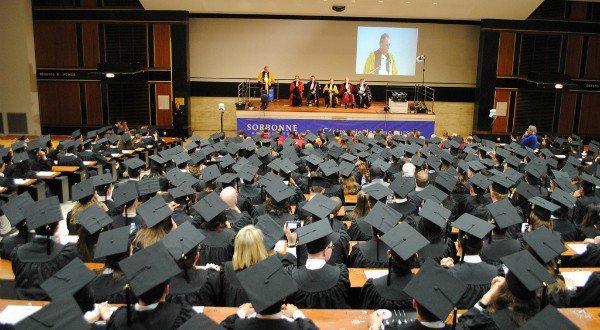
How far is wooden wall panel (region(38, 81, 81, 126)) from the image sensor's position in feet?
67.1

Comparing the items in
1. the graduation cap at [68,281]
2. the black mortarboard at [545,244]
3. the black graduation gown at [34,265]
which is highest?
the black mortarboard at [545,244]

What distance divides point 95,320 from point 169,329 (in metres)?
0.71

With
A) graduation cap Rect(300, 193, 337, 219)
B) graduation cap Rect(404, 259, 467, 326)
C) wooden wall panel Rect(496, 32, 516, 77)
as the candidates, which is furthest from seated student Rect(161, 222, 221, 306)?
wooden wall panel Rect(496, 32, 516, 77)

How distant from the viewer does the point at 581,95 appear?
21.0 meters

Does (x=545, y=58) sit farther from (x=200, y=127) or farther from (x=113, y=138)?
Result: (x=113, y=138)

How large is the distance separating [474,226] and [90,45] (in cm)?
1943

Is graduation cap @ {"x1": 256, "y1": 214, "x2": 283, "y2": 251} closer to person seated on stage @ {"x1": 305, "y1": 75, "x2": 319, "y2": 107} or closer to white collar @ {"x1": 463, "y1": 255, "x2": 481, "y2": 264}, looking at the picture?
white collar @ {"x1": 463, "y1": 255, "x2": 481, "y2": 264}

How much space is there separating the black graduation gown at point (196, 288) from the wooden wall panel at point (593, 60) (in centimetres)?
2164

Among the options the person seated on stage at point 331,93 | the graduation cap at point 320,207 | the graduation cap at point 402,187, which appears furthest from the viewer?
the person seated on stage at point 331,93

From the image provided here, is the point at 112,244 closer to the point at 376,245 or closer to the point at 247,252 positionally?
the point at 247,252

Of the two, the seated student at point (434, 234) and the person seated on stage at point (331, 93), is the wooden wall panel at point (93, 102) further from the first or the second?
the seated student at point (434, 234)

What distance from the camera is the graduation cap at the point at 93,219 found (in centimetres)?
508

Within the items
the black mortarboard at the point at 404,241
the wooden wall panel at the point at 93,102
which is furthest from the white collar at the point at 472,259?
the wooden wall panel at the point at 93,102

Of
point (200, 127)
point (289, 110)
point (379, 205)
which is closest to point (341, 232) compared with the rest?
Answer: point (379, 205)
